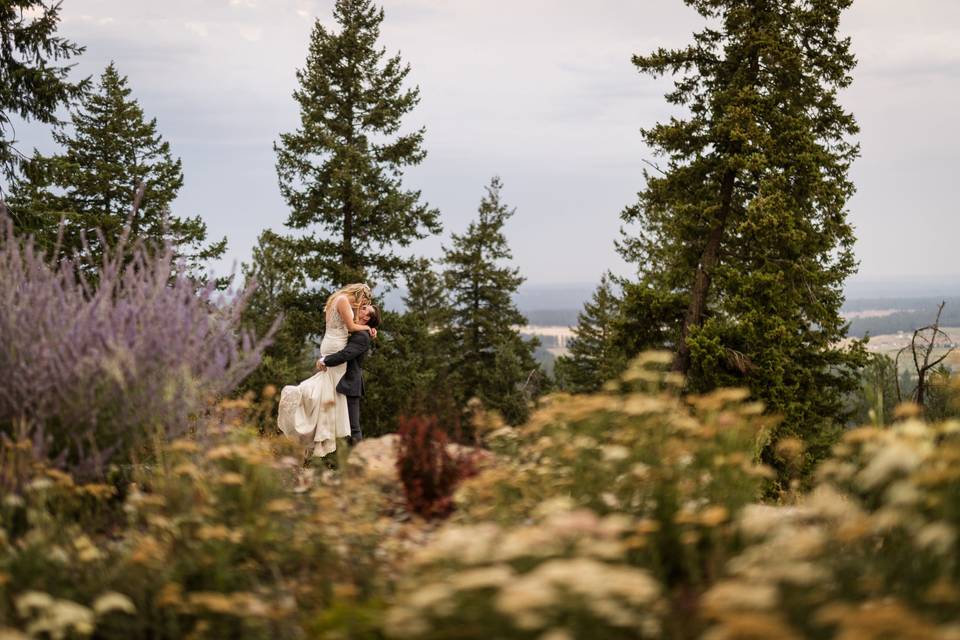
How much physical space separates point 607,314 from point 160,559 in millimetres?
36091

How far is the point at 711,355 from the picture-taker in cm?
1504

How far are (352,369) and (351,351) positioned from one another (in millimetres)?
312

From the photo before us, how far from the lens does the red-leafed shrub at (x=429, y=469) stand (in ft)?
14.1

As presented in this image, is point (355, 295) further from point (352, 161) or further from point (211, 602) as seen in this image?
point (352, 161)

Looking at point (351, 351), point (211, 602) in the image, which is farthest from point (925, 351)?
point (211, 602)

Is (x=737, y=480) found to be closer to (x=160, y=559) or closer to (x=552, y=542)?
(x=552, y=542)

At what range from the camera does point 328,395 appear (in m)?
8.22

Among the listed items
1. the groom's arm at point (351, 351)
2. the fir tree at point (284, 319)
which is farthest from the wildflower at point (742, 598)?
the fir tree at point (284, 319)

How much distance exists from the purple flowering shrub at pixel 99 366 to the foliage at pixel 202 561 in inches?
14.8

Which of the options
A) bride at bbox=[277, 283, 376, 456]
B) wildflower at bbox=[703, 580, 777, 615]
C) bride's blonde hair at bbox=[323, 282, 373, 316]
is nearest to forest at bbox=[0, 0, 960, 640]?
wildflower at bbox=[703, 580, 777, 615]

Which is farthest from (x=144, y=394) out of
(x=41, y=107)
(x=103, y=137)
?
(x=103, y=137)

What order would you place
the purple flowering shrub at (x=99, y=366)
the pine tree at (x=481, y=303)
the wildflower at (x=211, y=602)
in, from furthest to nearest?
the pine tree at (x=481, y=303) < the purple flowering shrub at (x=99, y=366) < the wildflower at (x=211, y=602)

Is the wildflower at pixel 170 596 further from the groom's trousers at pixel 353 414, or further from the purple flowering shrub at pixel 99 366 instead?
the groom's trousers at pixel 353 414

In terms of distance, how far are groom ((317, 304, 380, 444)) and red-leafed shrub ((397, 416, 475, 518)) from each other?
3669 mm
